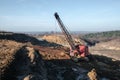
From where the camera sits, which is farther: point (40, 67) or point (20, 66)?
point (40, 67)

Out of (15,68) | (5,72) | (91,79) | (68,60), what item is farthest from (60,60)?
(5,72)

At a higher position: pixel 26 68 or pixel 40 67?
pixel 26 68

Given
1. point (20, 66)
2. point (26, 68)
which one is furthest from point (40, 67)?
point (20, 66)

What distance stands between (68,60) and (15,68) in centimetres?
1781

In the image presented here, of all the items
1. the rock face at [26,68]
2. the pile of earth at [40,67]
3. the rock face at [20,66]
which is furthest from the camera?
the pile of earth at [40,67]

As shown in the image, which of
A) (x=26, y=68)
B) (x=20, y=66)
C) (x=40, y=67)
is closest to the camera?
(x=26, y=68)

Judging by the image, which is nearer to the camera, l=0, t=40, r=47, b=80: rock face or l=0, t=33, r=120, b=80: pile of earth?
l=0, t=40, r=47, b=80: rock face

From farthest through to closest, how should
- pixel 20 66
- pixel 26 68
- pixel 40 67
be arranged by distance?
pixel 40 67
pixel 20 66
pixel 26 68

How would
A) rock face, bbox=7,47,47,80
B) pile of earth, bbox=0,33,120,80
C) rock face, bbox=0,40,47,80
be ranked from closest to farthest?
1. rock face, bbox=0,40,47,80
2. rock face, bbox=7,47,47,80
3. pile of earth, bbox=0,33,120,80

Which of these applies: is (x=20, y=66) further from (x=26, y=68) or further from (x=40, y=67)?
(x=40, y=67)

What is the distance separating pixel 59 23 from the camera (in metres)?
54.6

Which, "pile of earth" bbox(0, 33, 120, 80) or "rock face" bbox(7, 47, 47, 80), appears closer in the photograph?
"rock face" bbox(7, 47, 47, 80)

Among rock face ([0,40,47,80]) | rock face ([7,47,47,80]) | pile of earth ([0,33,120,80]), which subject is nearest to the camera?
rock face ([0,40,47,80])

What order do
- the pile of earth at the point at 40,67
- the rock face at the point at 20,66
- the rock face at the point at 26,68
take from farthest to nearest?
the pile of earth at the point at 40,67, the rock face at the point at 26,68, the rock face at the point at 20,66
